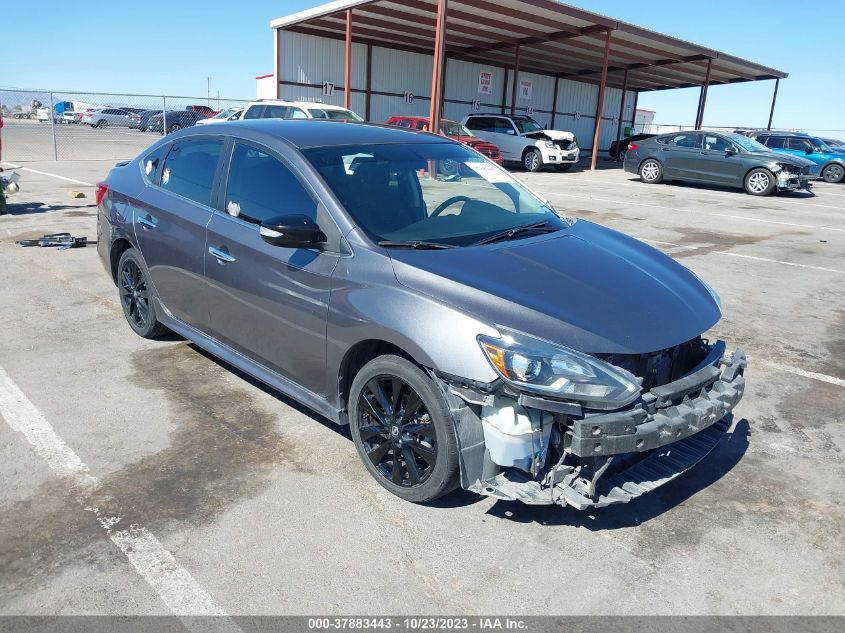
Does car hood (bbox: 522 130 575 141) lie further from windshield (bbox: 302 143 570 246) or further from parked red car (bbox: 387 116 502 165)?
windshield (bbox: 302 143 570 246)

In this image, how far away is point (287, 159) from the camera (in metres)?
3.75

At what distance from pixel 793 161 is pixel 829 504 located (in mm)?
17607

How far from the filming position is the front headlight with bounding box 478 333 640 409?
2.71 metres

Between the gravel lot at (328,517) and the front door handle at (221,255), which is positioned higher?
the front door handle at (221,255)

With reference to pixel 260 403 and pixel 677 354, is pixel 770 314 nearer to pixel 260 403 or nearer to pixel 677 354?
pixel 677 354

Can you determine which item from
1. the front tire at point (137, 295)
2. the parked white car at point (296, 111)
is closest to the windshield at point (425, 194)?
the front tire at point (137, 295)

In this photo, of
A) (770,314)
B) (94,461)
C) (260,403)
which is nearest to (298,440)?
(260,403)

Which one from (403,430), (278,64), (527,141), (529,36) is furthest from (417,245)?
(529,36)

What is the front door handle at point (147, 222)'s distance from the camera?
4695 mm

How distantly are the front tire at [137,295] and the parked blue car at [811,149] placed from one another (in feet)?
78.8

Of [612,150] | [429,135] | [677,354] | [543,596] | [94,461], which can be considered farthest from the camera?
[612,150]

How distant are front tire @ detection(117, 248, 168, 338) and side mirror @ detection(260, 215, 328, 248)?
6.28 feet

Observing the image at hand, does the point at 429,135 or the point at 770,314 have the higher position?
the point at 429,135

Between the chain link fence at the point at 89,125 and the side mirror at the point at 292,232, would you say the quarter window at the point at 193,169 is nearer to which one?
the side mirror at the point at 292,232
